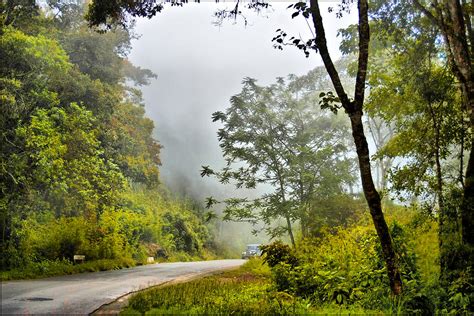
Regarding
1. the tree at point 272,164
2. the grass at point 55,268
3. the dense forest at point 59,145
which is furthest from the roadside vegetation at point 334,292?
the dense forest at point 59,145

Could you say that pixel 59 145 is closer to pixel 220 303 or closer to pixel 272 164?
pixel 272 164

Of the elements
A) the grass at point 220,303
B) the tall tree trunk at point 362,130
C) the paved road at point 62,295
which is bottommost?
the grass at point 220,303

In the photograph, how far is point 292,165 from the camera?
1730cm

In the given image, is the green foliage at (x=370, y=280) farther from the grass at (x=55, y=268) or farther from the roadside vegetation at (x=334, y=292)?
the grass at (x=55, y=268)

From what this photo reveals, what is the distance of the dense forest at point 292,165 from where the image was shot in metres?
7.67

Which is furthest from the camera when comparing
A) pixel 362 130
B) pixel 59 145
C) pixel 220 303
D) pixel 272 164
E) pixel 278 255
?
pixel 272 164

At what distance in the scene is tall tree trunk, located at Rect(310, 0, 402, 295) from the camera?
7.02 m

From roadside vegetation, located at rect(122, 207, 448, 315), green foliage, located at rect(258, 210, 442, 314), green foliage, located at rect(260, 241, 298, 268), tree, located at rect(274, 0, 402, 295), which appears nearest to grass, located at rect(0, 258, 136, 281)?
roadside vegetation, located at rect(122, 207, 448, 315)

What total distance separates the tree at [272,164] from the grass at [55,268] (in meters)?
6.02

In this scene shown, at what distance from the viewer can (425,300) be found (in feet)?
21.6

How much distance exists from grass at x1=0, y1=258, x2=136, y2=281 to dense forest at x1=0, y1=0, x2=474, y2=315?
18 centimetres

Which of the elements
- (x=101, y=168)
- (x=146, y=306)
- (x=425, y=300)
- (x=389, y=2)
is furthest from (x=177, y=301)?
(x=101, y=168)

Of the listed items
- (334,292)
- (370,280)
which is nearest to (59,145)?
(334,292)

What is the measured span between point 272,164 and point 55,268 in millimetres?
9803
